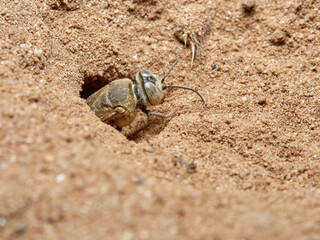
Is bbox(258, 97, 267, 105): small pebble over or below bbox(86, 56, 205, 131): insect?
over

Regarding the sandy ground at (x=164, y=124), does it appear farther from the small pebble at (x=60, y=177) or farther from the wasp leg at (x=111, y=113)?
the wasp leg at (x=111, y=113)

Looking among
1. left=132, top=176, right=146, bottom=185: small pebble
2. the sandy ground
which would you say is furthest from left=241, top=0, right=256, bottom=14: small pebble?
left=132, top=176, right=146, bottom=185: small pebble

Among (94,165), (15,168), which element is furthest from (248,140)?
(15,168)

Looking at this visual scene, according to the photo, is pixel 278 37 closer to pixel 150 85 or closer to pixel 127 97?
pixel 150 85

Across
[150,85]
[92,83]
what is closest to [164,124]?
[150,85]

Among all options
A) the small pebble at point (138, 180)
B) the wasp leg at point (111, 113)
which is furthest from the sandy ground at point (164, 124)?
the wasp leg at point (111, 113)

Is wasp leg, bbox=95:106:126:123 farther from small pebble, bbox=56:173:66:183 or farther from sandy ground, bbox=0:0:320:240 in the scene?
small pebble, bbox=56:173:66:183
